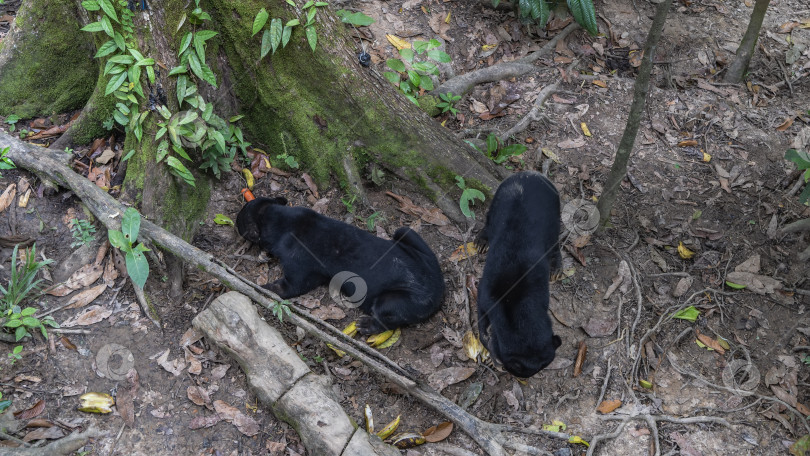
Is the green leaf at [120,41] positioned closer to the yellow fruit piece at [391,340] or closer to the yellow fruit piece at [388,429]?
the yellow fruit piece at [391,340]

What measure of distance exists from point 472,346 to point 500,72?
3.95m

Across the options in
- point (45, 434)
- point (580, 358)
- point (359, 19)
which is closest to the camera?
point (45, 434)

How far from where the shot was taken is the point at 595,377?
15.7 ft

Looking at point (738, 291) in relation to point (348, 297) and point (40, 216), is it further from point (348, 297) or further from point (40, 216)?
point (40, 216)

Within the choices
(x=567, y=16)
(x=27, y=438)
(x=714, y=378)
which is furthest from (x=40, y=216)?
(x=567, y=16)

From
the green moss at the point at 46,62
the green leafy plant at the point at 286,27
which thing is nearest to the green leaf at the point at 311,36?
the green leafy plant at the point at 286,27

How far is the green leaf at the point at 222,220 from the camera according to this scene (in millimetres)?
5473

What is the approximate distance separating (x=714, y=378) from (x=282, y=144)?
4.48 m

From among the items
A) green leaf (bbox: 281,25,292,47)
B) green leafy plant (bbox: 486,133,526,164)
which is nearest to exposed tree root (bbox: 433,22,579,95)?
green leafy plant (bbox: 486,133,526,164)

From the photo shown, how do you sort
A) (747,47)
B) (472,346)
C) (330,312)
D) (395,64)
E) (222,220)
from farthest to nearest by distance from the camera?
(747,47)
(395,64)
(222,220)
(330,312)
(472,346)
